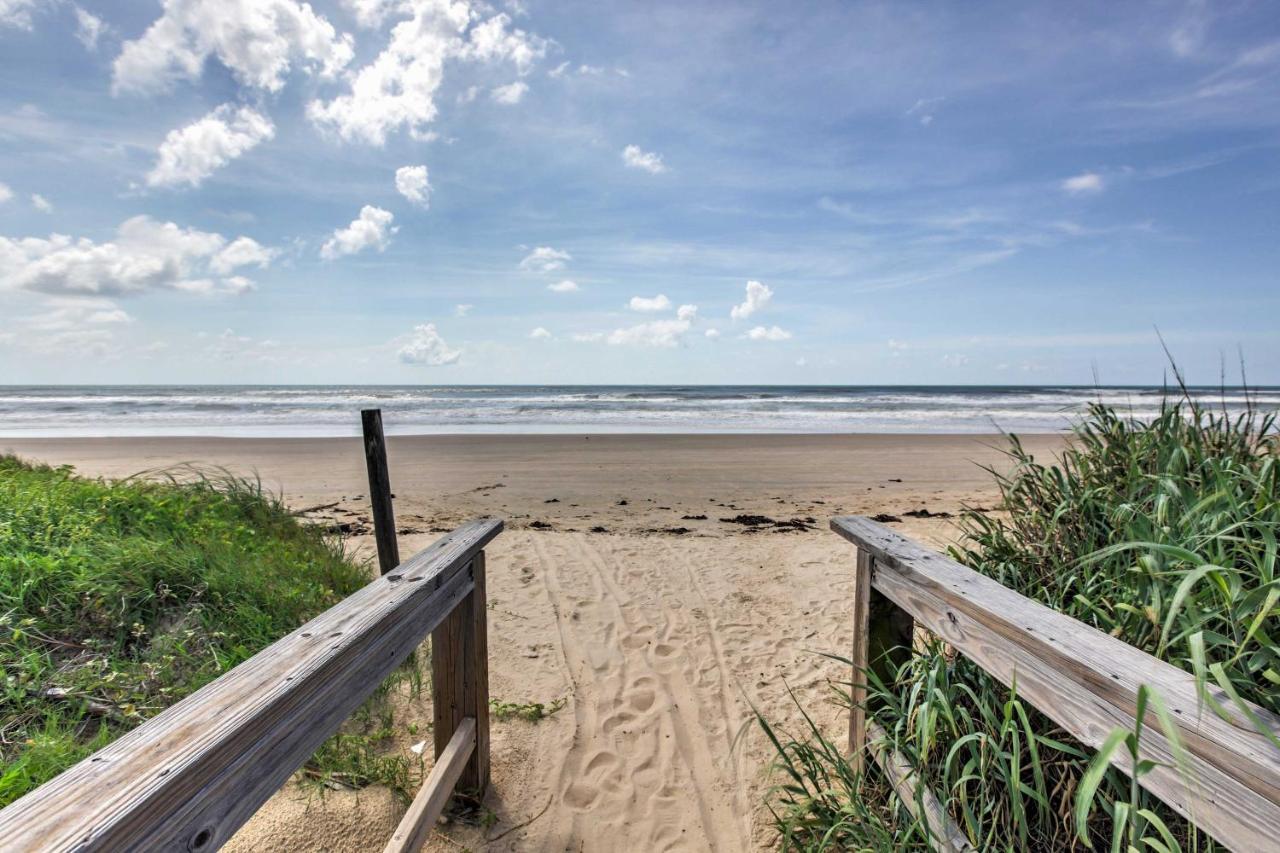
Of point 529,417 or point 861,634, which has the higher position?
point 861,634

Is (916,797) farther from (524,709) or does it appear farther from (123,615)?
(123,615)

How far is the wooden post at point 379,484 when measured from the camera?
5.23 metres

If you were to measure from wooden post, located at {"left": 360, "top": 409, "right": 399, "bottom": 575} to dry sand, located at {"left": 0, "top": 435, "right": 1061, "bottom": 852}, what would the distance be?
3.41ft

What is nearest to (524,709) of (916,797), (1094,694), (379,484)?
(379,484)

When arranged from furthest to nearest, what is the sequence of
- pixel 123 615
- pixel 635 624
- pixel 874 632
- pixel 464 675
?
pixel 635 624 < pixel 123 615 < pixel 464 675 < pixel 874 632

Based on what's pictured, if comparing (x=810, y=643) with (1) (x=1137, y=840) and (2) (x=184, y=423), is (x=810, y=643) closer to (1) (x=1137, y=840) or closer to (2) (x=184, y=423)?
(1) (x=1137, y=840)

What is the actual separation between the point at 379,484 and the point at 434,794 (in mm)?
3052

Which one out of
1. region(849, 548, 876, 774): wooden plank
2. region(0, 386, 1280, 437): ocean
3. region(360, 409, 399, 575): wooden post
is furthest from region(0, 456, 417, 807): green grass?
Result: region(0, 386, 1280, 437): ocean

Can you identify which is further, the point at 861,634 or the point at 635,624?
the point at 635,624

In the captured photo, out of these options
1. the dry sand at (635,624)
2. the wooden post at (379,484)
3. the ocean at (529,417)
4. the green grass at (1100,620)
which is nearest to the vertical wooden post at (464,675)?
the dry sand at (635,624)

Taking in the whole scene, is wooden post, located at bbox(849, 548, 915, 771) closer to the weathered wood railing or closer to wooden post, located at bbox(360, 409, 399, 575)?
the weathered wood railing

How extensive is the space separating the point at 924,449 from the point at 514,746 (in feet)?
49.7

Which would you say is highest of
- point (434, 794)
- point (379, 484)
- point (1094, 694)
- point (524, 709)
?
point (1094, 694)

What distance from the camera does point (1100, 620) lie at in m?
2.14
